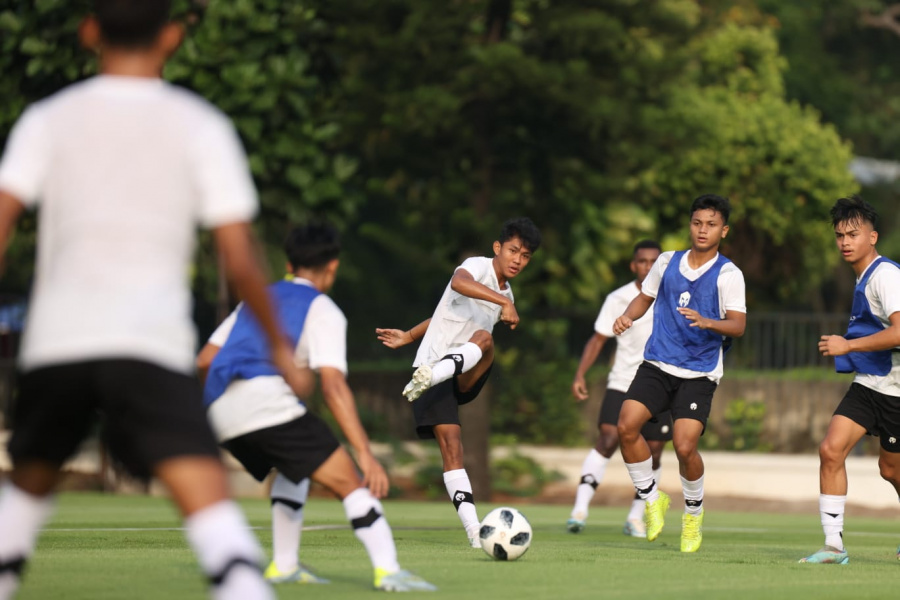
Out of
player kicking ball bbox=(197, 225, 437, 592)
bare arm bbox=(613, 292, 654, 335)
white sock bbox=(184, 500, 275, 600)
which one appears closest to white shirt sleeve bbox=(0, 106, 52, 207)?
white sock bbox=(184, 500, 275, 600)

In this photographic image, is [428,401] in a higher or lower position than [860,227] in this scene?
lower

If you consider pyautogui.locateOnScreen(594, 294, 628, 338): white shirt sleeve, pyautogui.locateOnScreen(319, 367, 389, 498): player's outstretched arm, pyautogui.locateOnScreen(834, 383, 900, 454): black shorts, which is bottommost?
pyautogui.locateOnScreen(594, 294, 628, 338): white shirt sleeve

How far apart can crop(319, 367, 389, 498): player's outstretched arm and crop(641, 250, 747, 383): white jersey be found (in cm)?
406

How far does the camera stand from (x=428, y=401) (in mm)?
9930

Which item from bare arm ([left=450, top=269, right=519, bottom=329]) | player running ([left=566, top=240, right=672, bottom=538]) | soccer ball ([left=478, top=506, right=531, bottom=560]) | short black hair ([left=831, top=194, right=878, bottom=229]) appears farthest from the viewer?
player running ([left=566, top=240, right=672, bottom=538])

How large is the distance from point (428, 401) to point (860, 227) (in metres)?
3.07

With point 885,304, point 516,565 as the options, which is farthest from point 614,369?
point 516,565

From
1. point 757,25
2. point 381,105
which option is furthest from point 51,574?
A: point 757,25

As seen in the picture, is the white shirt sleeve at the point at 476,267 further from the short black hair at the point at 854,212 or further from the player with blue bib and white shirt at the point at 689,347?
the short black hair at the point at 854,212

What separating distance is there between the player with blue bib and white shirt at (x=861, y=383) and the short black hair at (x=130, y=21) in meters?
5.47

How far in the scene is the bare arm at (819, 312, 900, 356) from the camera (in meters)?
8.46

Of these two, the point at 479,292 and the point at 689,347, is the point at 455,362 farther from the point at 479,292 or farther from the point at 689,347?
the point at 689,347

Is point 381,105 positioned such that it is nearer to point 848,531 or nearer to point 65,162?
point 848,531

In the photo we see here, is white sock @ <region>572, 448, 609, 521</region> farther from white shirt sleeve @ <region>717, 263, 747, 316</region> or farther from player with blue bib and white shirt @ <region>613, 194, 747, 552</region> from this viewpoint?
white shirt sleeve @ <region>717, 263, 747, 316</region>
